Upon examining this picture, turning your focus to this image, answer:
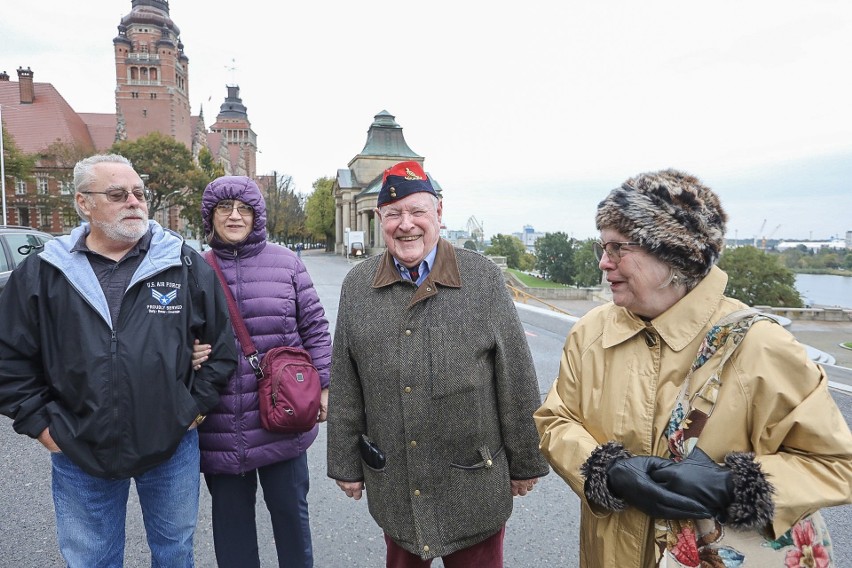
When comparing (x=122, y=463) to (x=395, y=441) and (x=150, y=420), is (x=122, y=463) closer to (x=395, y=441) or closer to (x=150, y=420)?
(x=150, y=420)

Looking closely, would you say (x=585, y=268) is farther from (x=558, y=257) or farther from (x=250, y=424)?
(x=250, y=424)

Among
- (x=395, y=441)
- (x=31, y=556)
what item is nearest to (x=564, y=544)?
(x=395, y=441)

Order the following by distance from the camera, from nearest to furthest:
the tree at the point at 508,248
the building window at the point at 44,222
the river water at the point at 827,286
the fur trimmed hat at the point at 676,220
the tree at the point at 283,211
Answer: the fur trimmed hat at the point at 676,220
the building window at the point at 44,222
the tree at the point at 283,211
the river water at the point at 827,286
the tree at the point at 508,248

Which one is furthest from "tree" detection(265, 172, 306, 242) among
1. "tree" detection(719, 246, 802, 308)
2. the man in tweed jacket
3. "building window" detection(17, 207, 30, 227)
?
the man in tweed jacket

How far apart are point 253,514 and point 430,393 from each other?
4.89 feet

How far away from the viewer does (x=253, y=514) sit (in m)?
2.94

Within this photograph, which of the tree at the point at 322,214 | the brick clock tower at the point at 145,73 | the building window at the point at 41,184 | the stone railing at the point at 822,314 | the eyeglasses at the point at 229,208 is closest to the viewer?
the eyeglasses at the point at 229,208

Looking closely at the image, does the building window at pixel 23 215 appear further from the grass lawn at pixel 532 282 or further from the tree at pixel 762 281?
the tree at pixel 762 281

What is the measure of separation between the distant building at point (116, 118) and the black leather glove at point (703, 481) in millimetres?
48662

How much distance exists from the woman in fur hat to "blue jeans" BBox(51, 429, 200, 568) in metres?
1.83

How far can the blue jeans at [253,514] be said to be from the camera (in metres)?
2.87

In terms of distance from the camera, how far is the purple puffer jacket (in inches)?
111

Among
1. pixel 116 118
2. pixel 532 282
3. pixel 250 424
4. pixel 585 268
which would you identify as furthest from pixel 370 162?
pixel 250 424

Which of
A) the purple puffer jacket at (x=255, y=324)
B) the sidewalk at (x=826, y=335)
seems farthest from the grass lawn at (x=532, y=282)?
the purple puffer jacket at (x=255, y=324)
